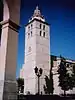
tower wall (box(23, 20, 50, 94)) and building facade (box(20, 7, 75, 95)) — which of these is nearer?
building facade (box(20, 7, 75, 95))

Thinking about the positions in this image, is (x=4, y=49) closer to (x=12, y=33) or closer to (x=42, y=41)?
(x=12, y=33)

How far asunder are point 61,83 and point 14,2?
1611cm

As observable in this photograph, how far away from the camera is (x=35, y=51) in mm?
30219

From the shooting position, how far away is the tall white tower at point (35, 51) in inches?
1155

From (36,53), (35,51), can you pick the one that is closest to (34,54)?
(36,53)

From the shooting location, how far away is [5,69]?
2.46m

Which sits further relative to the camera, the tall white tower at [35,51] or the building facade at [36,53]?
the tall white tower at [35,51]

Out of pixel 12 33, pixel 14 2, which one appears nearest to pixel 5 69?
pixel 12 33

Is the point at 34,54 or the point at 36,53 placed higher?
the point at 36,53

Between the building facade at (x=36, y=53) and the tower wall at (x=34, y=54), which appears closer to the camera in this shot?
the building facade at (x=36, y=53)

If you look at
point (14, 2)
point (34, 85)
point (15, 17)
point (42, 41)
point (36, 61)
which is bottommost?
point (34, 85)

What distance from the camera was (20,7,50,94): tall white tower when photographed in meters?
29.3

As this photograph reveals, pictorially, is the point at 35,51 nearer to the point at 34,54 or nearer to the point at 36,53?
the point at 36,53

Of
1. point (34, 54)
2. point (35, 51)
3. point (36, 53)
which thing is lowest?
point (34, 54)
